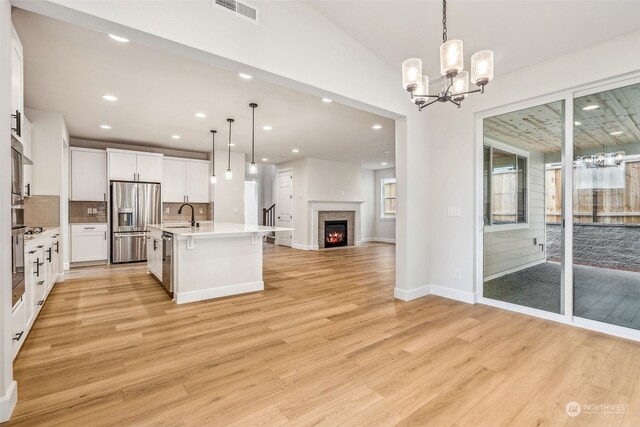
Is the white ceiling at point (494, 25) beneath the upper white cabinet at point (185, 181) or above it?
above

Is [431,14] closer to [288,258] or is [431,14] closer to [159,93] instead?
[159,93]

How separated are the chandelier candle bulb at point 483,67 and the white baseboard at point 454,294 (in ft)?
8.68

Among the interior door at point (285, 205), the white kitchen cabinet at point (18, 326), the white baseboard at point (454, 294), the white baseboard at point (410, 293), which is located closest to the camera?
the white kitchen cabinet at point (18, 326)

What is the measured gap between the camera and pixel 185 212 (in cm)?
771

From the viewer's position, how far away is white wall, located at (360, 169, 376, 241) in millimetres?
10594

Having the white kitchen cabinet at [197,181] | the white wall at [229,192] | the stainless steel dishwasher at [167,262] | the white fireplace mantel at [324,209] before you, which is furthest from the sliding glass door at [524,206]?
the white kitchen cabinet at [197,181]

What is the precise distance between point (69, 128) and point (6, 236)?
5179 mm

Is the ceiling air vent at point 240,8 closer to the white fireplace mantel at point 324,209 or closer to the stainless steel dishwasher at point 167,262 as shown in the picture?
the stainless steel dishwasher at point 167,262

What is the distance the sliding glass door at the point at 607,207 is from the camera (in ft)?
8.78

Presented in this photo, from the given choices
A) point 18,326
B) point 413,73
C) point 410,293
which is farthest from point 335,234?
point 18,326

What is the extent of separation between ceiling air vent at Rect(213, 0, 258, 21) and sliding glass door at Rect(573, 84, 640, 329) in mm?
3176

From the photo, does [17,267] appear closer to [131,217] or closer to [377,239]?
[131,217]

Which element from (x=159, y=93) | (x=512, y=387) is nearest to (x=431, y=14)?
(x=512, y=387)

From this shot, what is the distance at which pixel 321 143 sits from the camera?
6.74 meters
